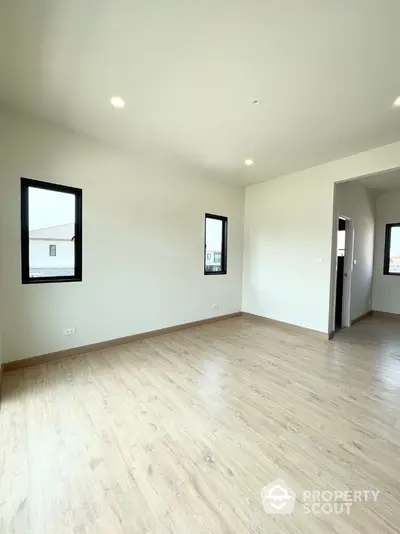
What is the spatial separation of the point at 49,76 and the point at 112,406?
2977 millimetres

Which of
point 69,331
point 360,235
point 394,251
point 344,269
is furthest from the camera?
point 394,251

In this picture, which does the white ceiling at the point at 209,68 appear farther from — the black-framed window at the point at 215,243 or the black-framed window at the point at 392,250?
the black-framed window at the point at 392,250

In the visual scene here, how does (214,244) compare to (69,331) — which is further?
(214,244)

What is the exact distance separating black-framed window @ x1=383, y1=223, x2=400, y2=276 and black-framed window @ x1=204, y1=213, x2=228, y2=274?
3933 millimetres

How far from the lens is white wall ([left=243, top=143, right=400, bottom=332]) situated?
161 inches

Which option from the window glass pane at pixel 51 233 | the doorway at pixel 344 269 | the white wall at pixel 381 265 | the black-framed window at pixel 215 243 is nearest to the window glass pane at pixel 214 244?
the black-framed window at pixel 215 243

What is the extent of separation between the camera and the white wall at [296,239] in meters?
4.09

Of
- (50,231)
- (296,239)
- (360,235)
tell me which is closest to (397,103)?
(296,239)

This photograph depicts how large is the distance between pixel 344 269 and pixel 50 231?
17.4 ft

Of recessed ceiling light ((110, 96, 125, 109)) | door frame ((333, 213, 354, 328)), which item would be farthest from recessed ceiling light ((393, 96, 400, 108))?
door frame ((333, 213, 354, 328))

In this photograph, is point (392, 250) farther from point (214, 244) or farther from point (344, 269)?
point (214, 244)

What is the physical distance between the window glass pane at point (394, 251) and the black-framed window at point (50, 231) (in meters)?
6.65

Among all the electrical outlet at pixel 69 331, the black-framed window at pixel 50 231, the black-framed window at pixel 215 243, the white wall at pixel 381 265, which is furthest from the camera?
the white wall at pixel 381 265

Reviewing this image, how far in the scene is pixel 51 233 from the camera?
3.20 meters
